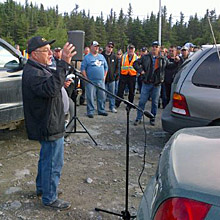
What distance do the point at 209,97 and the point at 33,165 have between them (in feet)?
8.48

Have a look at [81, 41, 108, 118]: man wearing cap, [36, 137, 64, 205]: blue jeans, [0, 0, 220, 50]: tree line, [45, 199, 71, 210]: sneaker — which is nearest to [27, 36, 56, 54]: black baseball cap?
[36, 137, 64, 205]: blue jeans

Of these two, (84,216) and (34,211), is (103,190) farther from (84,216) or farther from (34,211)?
(34,211)

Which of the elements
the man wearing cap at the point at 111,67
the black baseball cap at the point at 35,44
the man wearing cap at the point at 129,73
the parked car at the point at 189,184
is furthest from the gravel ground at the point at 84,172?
the man wearing cap at the point at 129,73

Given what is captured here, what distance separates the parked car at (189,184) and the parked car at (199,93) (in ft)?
7.59

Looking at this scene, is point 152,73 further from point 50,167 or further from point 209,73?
point 50,167

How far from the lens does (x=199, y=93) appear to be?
13.9 feet

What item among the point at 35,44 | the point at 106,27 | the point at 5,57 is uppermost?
the point at 106,27

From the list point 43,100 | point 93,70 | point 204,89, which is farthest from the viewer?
point 93,70

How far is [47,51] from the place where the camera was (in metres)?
2.95

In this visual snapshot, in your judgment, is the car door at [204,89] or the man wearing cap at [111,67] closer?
the car door at [204,89]

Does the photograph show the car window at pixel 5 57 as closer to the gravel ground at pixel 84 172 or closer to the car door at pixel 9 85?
the car door at pixel 9 85

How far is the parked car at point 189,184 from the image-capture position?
1.29 meters

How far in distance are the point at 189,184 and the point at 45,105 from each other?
1.77m

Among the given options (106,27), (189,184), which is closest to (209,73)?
(189,184)
